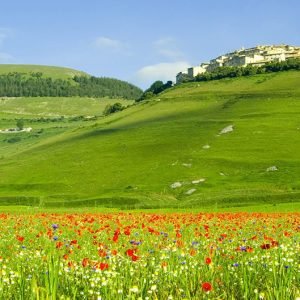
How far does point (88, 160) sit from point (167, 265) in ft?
367

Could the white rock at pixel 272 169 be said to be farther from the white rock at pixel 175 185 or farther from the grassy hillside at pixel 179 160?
the white rock at pixel 175 185

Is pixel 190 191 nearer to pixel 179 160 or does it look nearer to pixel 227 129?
pixel 179 160

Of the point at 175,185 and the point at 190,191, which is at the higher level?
the point at 175,185

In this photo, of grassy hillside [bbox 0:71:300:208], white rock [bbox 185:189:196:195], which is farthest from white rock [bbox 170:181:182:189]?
white rock [bbox 185:189:196:195]

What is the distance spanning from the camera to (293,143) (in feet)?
366

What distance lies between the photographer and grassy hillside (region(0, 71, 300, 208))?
3237 inches

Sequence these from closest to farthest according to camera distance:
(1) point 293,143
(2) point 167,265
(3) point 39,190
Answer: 1. (2) point 167,265
2. (3) point 39,190
3. (1) point 293,143

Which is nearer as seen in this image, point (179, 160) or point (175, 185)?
point (175, 185)

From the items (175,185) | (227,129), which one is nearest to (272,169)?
(175,185)

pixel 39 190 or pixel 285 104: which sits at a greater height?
pixel 285 104

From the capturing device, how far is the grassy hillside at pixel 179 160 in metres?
82.2

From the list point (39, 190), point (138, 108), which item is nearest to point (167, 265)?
point (39, 190)

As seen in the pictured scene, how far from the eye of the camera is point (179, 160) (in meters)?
107

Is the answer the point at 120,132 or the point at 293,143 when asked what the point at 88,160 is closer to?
the point at 120,132
